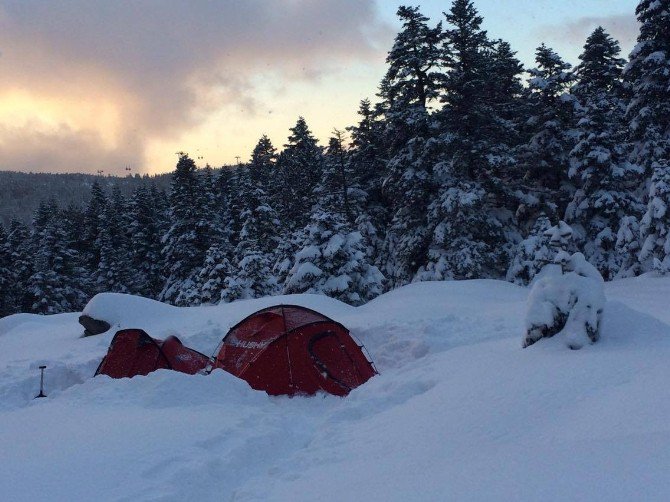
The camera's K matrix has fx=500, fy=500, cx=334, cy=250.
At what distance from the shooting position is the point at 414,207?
2441 centimetres

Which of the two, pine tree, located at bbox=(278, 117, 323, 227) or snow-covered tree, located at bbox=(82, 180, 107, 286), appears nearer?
pine tree, located at bbox=(278, 117, 323, 227)

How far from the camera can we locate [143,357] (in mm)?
10695

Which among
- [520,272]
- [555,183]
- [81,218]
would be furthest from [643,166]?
[81,218]

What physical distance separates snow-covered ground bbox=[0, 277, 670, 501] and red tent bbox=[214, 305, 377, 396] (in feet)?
1.68

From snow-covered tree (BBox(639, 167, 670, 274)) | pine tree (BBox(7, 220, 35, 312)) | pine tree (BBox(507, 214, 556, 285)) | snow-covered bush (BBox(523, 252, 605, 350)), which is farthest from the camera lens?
pine tree (BBox(7, 220, 35, 312))

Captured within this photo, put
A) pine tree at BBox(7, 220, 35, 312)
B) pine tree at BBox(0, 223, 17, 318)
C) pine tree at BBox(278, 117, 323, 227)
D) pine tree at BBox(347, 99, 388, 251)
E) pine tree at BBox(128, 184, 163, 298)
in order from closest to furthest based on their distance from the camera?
pine tree at BBox(347, 99, 388, 251) → pine tree at BBox(278, 117, 323, 227) → pine tree at BBox(0, 223, 17, 318) → pine tree at BBox(7, 220, 35, 312) → pine tree at BBox(128, 184, 163, 298)

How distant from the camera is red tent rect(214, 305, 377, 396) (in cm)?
927

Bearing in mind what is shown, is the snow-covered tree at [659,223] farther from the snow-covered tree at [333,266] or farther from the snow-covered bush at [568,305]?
the snow-covered bush at [568,305]

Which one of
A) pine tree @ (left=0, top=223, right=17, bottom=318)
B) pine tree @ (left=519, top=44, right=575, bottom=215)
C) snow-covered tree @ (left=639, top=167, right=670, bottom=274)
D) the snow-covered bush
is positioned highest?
pine tree @ (left=519, top=44, right=575, bottom=215)

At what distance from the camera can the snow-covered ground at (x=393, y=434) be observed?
11.0 feet

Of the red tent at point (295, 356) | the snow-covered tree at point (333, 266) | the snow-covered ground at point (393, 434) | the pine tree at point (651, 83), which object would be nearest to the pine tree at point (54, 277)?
the snow-covered tree at point (333, 266)

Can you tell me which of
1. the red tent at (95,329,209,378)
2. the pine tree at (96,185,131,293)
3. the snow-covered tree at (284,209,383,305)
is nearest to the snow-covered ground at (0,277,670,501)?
the red tent at (95,329,209,378)

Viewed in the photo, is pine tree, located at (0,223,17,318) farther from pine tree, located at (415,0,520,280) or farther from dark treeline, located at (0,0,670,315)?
pine tree, located at (415,0,520,280)

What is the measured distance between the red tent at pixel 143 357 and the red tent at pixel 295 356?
2.66 ft
